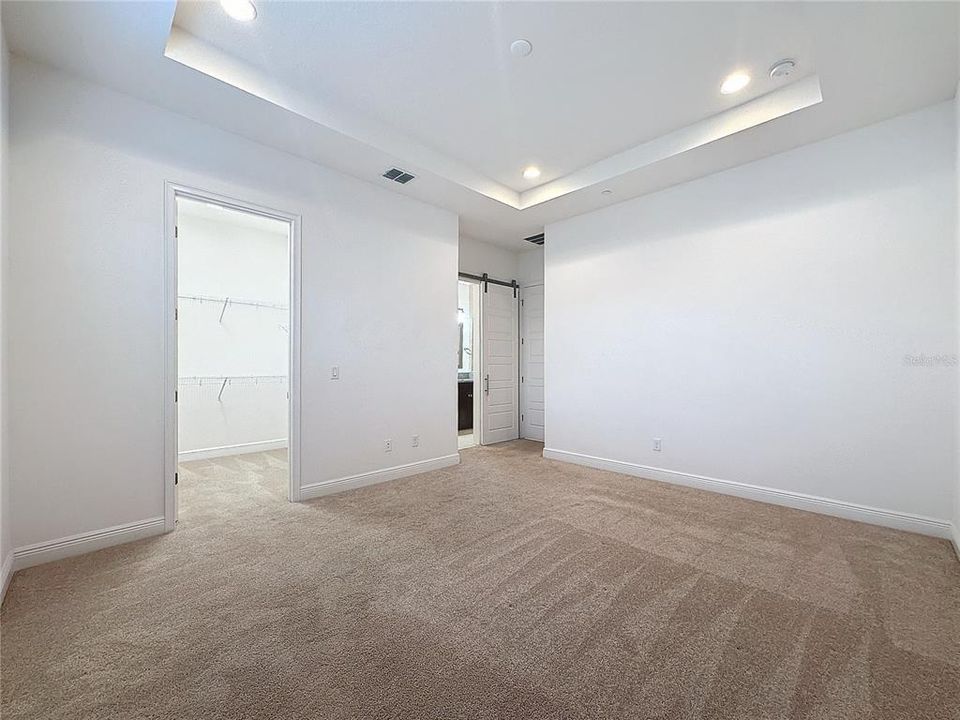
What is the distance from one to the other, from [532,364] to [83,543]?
5236 mm

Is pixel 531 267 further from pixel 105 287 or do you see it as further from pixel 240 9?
pixel 105 287

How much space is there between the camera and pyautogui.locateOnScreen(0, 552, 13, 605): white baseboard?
215 cm

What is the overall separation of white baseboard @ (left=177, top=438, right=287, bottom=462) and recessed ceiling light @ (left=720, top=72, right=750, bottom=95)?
20.4 ft

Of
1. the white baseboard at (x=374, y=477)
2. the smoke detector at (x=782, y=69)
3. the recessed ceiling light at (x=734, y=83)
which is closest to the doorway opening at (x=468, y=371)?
the white baseboard at (x=374, y=477)

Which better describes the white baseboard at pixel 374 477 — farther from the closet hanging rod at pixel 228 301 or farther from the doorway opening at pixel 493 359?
the closet hanging rod at pixel 228 301

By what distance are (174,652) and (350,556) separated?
987 millimetres

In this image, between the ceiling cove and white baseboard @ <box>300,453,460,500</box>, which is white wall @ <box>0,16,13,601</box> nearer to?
the ceiling cove

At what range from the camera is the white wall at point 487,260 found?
5988 millimetres

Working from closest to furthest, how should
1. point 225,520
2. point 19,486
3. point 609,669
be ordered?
1. point 609,669
2. point 19,486
3. point 225,520

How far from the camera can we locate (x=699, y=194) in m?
4.12

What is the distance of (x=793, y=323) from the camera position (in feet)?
11.6

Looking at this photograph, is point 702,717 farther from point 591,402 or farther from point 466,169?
point 466,169

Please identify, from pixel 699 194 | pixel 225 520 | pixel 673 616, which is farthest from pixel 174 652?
pixel 699 194

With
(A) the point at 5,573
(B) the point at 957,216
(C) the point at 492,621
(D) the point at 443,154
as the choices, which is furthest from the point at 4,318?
(B) the point at 957,216
